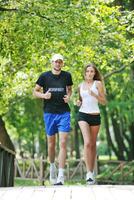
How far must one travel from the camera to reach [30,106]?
32938 millimetres

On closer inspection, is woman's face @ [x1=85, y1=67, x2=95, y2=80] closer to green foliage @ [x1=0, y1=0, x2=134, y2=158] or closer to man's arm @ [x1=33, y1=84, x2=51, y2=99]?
man's arm @ [x1=33, y1=84, x2=51, y2=99]

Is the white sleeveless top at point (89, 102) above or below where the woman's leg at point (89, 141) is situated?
above

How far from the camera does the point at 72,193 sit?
649 cm

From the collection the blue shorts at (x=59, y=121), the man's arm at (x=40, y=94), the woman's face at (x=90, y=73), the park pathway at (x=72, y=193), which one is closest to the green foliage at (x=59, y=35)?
the man's arm at (x=40, y=94)

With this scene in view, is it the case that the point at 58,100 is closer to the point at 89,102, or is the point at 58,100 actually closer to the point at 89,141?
the point at 89,102

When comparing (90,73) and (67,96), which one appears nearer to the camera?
(67,96)

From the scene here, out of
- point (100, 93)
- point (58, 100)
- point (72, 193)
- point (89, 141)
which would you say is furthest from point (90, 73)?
point (72, 193)

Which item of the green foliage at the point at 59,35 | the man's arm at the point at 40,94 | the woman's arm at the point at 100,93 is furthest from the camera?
the green foliage at the point at 59,35

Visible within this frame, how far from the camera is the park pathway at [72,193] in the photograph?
605cm

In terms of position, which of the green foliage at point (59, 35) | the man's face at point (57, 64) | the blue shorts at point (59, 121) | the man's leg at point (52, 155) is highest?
the green foliage at point (59, 35)

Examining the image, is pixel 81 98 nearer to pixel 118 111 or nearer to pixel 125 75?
pixel 125 75

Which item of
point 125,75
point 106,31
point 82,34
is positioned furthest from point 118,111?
point 82,34

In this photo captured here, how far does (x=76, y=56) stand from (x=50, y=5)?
2.30 metres

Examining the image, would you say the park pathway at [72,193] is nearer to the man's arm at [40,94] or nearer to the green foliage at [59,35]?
the man's arm at [40,94]
